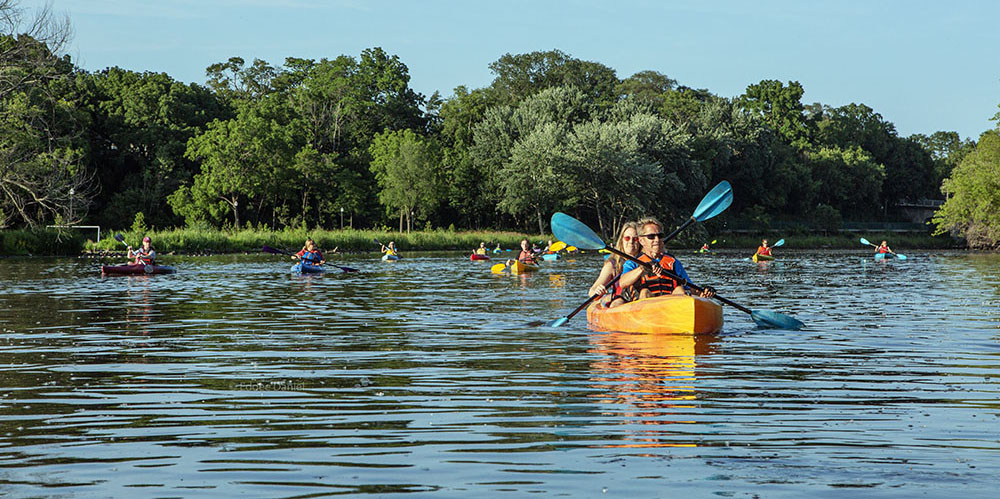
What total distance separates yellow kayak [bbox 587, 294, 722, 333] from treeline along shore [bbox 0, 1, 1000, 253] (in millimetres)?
35533

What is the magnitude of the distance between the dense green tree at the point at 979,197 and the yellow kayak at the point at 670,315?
52.8 m

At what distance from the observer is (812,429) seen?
5.62m

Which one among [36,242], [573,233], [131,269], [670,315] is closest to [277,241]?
[36,242]

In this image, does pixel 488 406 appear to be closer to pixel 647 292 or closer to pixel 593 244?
pixel 647 292

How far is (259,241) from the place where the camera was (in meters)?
45.8

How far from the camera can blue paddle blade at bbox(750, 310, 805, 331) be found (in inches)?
496

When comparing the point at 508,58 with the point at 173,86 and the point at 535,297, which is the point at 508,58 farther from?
the point at 535,297

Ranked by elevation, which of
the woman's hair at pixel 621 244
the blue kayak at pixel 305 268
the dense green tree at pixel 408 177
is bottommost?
the blue kayak at pixel 305 268

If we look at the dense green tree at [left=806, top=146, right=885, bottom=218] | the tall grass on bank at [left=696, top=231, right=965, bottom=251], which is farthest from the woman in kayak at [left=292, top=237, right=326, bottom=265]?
the dense green tree at [left=806, top=146, right=885, bottom=218]

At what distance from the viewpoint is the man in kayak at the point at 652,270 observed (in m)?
11.4

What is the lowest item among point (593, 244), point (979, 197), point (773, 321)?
point (773, 321)

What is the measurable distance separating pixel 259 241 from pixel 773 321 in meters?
36.4

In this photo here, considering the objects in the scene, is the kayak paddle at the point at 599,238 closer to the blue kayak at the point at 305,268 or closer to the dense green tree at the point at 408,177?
the blue kayak at the point at 305,268

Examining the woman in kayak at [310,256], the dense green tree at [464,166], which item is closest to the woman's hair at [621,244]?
the woman in kayak at [310,256]
